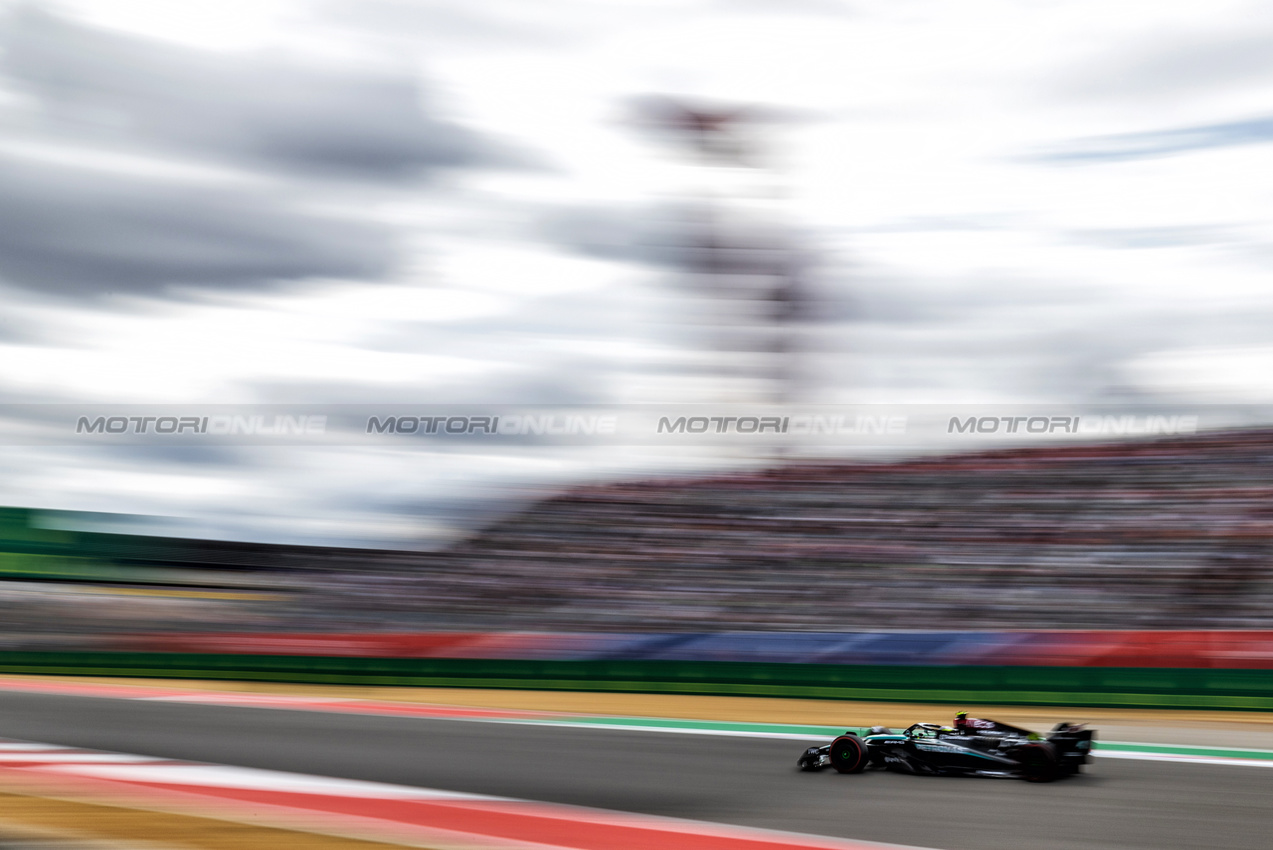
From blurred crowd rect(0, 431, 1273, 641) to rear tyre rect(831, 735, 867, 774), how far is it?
7.39m

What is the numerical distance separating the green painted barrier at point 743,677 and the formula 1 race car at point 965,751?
455cm

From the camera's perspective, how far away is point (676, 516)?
17.8 meters

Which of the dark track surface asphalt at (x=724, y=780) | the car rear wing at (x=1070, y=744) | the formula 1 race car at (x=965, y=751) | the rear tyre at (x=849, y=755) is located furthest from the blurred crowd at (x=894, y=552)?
the rear tyre at (x=849, y=755)

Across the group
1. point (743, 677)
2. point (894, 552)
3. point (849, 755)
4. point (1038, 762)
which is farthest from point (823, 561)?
point (1038, 762)

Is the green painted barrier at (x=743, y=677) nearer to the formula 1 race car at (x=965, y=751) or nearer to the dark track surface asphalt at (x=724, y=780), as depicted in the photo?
the dark track surface asphalt at (x=724, y=780)

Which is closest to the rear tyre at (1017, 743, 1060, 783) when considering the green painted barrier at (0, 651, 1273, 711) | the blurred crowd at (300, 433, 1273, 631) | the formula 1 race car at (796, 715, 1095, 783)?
the formula 1 race car at (796, 715, 1095, 783)

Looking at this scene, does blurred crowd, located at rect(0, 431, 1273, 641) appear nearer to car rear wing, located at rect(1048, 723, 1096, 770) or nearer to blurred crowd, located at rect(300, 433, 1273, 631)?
blurred crowd, located at rect(300, 433, 1273, 631)

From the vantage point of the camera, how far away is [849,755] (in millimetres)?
5992

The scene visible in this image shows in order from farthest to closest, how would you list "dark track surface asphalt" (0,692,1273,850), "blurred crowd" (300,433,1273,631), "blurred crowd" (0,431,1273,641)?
"blurred crowd" (0,431,1273,641) < "blurred crowd" (300,433,1273,631) < "dark track surface asphalt" (0,692,1273,850)

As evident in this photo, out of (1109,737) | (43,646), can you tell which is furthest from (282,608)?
(1109,737)

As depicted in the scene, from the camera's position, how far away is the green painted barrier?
987cm

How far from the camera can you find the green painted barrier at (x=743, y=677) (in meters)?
9.87

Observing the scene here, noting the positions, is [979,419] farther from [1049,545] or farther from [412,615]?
[412,615]

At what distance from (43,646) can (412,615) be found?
485 centimetres
